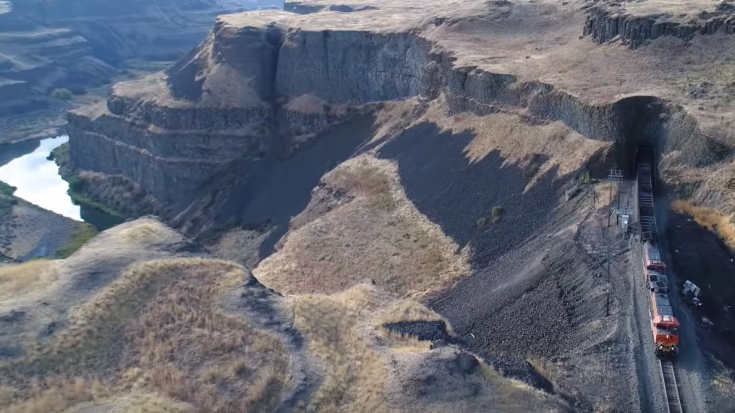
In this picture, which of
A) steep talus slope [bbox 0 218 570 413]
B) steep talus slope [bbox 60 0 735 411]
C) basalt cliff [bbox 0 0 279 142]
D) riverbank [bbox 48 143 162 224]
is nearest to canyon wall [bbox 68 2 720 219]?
steep talus slope [bbox 60 0 735 411]

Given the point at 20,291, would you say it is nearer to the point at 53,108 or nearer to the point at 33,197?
the point at 33,197

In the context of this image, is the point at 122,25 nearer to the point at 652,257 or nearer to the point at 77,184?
the point at 77,184

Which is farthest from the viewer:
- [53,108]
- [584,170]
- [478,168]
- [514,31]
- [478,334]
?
[53,108]

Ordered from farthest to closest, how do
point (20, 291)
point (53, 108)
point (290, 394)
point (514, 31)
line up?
point (53, 108), point (514, 31), point (20, 291), point (290, 394)

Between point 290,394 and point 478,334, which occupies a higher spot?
point 290,394

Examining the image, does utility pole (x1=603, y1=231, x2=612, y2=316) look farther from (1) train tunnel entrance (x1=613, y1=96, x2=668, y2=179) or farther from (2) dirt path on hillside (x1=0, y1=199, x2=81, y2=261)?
(2) dirt path on hillside (x1=0, y1=199, x2=81, y2=261)

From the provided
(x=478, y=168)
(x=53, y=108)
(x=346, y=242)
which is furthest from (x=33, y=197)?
(x=478, y=168)

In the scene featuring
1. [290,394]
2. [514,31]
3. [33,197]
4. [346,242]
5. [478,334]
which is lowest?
[33,197]

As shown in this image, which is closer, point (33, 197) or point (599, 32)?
point (599, 32)

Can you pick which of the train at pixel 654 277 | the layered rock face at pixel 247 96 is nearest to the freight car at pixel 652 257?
the train at pixel 654 277
